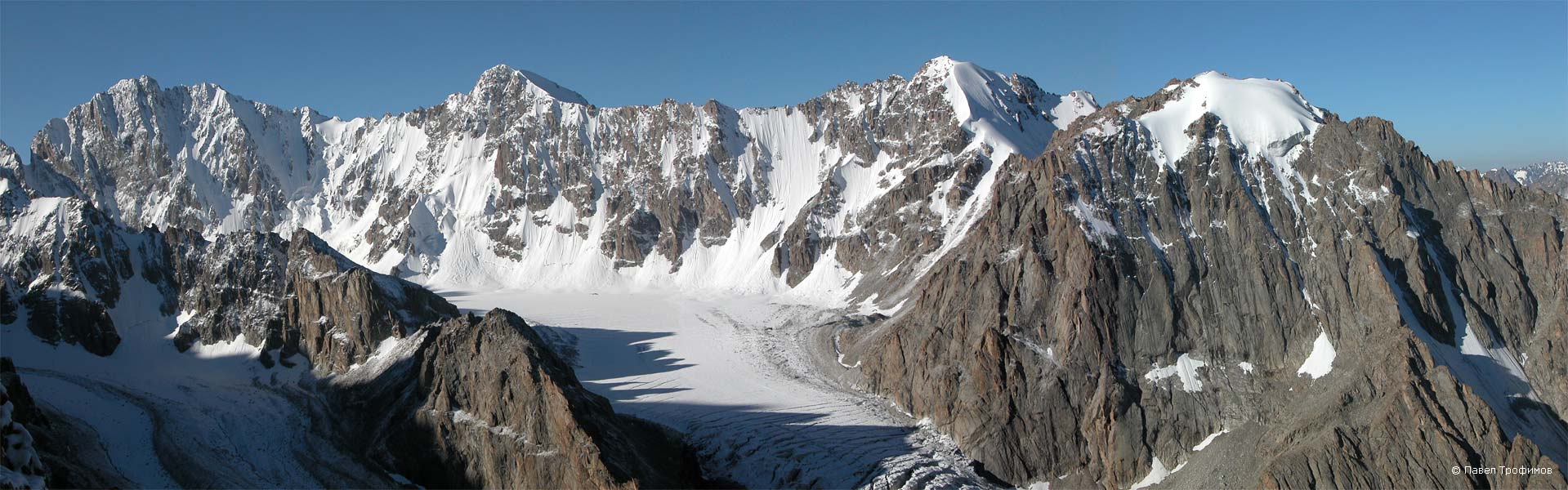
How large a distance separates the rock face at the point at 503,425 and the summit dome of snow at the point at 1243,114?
204 feet

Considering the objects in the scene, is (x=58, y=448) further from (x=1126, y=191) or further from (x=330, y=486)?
(x=1126, y=191)

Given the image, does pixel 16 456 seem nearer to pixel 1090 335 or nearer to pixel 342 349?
pixel 342 349

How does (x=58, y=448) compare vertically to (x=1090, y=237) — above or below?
below

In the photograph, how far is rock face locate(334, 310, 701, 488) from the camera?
65.4 m

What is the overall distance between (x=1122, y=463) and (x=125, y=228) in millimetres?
129372

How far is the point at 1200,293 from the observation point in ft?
293

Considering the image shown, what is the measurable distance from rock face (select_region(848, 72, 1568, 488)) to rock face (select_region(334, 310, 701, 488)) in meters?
31.1

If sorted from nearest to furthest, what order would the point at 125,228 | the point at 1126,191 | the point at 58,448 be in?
the point at 58,448 < the point at 1126,191 < the point at 125,228

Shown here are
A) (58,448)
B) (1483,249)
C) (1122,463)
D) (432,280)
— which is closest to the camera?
(58,448)

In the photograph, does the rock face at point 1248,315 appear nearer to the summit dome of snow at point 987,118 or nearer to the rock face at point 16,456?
the rock face at point 16,456

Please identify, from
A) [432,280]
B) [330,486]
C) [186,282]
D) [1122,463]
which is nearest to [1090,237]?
[1122,463]

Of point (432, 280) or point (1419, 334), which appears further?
point (432, 280)

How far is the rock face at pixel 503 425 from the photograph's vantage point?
6538 centimetres

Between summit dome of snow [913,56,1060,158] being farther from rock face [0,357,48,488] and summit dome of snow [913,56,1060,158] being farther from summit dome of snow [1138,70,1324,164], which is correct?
rock face [0,357,48,488]
